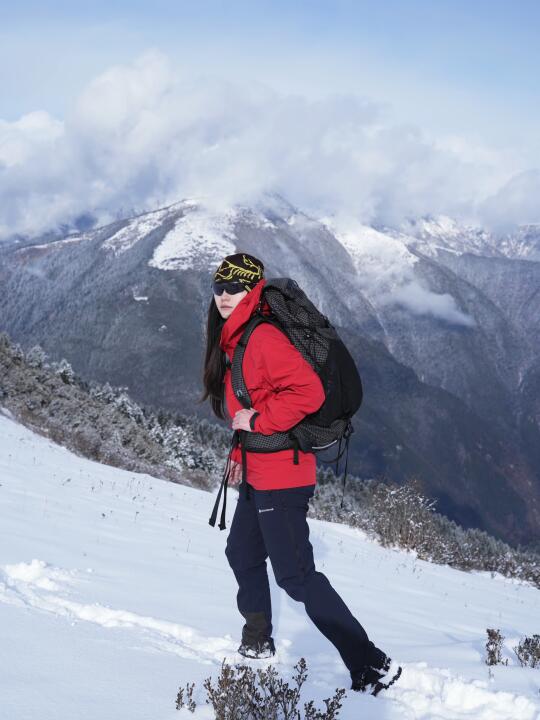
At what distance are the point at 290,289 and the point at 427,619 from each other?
5.58m

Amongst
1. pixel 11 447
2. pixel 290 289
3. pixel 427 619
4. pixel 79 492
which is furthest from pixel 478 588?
pixel 290 289

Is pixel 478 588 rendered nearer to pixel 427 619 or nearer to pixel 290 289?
pixel 427 619

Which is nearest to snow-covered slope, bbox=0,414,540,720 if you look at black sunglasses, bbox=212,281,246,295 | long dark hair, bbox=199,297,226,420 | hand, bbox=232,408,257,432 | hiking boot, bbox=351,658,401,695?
hiking boot, bbox=351,658,401,695

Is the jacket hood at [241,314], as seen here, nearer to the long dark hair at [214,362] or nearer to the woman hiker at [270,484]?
the woman hiker at [270,484]

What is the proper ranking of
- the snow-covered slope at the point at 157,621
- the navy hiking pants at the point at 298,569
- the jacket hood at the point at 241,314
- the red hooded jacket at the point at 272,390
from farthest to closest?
the jacket hood at the point at 241,314 < the navy hiking pants at the point at 298,569 < the red hooded jacket at the point at 272,390 < the snow-covered slope at the point at 157,621

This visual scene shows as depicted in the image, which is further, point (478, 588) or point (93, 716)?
point (478, 588)

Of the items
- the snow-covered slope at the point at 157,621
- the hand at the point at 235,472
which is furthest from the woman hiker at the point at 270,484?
the snow-covered slope at the point at 157,621

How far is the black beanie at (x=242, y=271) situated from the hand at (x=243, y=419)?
838mm

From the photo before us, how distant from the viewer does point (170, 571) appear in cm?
725

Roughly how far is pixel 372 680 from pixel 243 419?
175cm

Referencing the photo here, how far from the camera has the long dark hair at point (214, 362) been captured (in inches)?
182

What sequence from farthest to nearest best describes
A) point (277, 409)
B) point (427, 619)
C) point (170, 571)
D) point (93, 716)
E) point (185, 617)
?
point (427, 619) → point (170, 571) → point (185, 617) → point (277, 409) → point (93, 716)

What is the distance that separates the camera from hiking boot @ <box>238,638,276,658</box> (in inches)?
179

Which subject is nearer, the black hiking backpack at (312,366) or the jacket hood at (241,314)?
the black hiking backpack at (312,366)
